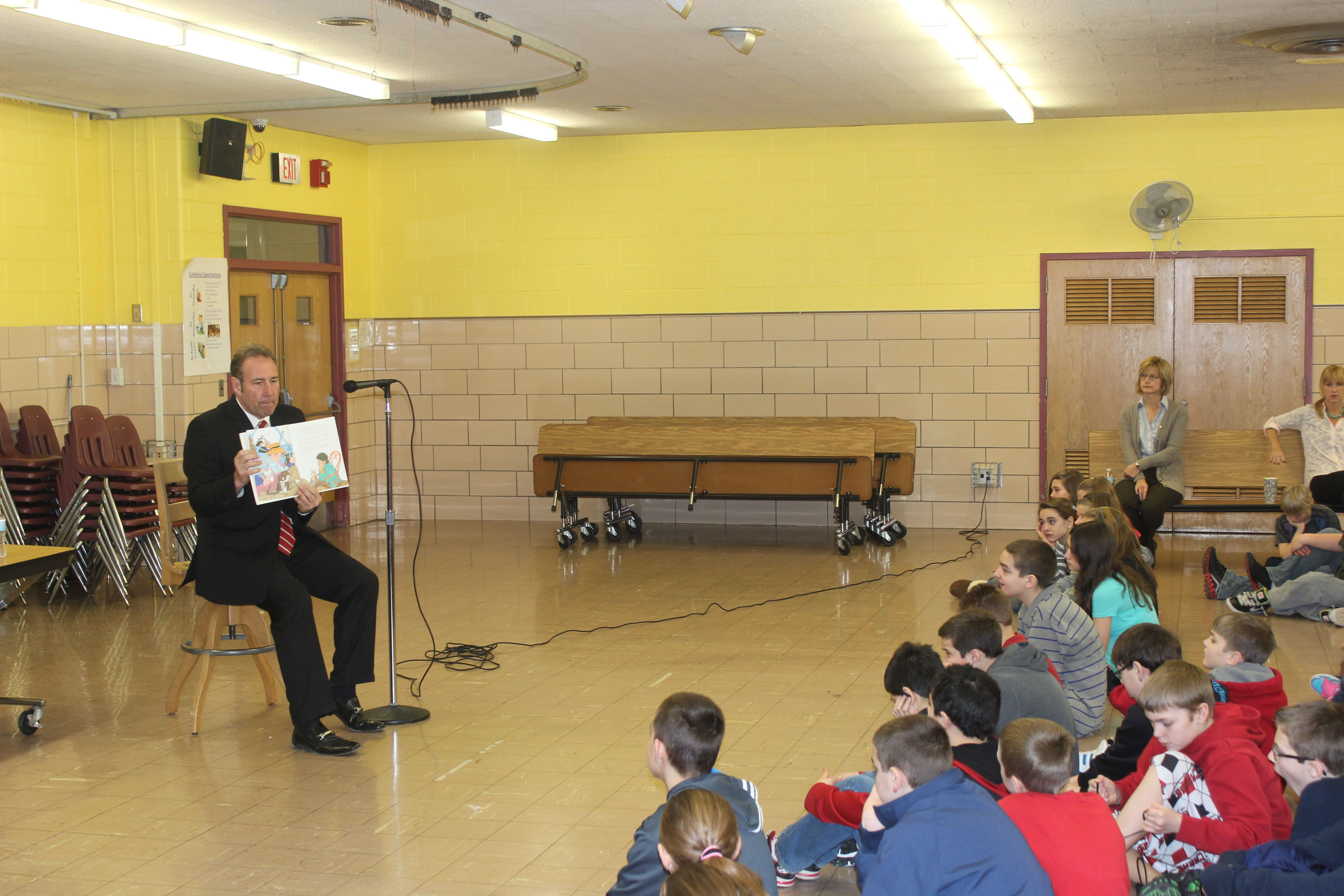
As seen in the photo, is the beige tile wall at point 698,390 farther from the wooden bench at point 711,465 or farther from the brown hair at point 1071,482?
the brown hair at point 1071,482

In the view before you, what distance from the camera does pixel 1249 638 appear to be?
392 centimetres

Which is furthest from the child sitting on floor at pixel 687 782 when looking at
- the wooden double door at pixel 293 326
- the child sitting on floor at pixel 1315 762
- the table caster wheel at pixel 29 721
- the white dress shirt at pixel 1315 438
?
the wooden double door at pixel 293 326

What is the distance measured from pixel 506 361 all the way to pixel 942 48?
5019mm

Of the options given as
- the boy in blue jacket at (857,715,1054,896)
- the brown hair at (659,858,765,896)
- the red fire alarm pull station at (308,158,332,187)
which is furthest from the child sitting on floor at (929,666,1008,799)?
the red fire alarm pull station at (308,158,332,187)

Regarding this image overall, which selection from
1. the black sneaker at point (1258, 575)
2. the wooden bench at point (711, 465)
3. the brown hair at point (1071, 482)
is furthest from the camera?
the wooden bench at point (711, 465)

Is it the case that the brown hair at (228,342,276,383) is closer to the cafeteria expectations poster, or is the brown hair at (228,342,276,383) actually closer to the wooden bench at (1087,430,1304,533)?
the cafeteria expectations poster

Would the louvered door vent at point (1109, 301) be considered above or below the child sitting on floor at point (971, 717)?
above

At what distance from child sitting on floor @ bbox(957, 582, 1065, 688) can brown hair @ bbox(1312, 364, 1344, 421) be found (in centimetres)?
482

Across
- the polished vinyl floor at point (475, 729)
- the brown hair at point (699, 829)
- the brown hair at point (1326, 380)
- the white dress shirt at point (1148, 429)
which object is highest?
the brown hair at point (1326, 380)

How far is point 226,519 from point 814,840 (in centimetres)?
275

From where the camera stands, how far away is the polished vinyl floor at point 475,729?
383 cm

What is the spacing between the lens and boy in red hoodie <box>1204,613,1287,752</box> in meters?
3.87

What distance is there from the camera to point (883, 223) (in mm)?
10062

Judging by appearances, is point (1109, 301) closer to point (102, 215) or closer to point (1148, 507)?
point (1148, 507)
